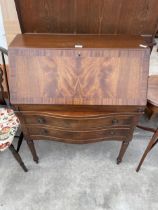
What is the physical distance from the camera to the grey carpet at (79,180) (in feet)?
4.76

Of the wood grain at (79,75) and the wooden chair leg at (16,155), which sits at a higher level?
the wood grain at (79,75)

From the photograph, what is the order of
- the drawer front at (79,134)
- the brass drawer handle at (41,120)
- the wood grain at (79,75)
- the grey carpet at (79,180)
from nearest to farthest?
the wood grain at (79,75), the brass drawer handle at (41,120), the drawer front at (79,134), the grey carpet at (79,180)

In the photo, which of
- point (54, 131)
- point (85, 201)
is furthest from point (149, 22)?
point (85, 201)

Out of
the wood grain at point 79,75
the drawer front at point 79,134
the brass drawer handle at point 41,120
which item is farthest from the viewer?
the drawer front at point 79,134

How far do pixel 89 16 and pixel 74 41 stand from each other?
0.67 ft

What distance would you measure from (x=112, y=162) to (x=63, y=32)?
1.21 metres

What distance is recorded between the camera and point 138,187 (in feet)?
5.07

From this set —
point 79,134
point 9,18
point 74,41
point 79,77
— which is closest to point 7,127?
point 79,134

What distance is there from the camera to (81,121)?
1194mm

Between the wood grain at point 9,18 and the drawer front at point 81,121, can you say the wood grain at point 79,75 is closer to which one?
the drawer front at point 81,121

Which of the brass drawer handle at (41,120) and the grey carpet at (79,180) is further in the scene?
the grey carpet at (79,180)

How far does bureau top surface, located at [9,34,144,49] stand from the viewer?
1.13 m

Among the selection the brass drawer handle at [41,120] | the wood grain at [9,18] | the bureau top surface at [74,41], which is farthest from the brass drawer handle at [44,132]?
the wood grain at [9,18]

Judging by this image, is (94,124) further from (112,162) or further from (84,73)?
(112,162)
